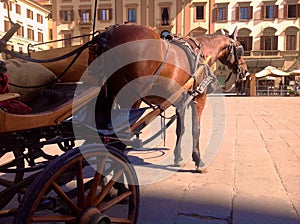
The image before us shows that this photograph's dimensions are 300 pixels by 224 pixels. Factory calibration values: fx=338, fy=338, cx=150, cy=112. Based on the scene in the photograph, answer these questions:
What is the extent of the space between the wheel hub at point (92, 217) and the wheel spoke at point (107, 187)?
0.06 meters

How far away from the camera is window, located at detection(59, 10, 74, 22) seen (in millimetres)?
33688

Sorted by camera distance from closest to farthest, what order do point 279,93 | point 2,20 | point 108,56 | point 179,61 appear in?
point 108,56 < point 179,61 < point 279,93 < point 2,20

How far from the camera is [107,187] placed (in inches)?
84.9

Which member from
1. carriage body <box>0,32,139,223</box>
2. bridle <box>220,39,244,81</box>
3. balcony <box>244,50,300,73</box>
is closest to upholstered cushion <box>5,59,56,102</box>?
carriage body <box>0,32,139,223</box>

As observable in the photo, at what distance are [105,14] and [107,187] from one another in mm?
32578

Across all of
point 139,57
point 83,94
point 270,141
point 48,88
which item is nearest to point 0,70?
point 83,94

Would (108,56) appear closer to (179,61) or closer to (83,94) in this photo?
(83,94)

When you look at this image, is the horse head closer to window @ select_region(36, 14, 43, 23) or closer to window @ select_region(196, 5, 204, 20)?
window @ select_region(196, 5, 204, 20)

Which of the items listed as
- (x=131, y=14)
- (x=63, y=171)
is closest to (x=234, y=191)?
(x=63, y=171)

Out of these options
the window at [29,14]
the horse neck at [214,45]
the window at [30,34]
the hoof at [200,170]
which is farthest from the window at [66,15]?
the hoof at [200,170]

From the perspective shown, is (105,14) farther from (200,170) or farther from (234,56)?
(200,170)

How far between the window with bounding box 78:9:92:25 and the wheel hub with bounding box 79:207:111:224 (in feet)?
108

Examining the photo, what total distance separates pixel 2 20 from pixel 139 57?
95.9ft

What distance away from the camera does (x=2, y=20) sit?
28.4 m
